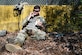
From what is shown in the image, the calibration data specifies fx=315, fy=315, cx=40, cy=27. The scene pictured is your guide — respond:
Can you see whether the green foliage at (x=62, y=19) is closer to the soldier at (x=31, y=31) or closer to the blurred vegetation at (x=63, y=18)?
the blurred vegetation at (x=63, y=18)

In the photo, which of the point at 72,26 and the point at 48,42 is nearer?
the point at 48,42

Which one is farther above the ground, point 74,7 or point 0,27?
point 74,7

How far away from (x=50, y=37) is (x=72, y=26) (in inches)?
42.1

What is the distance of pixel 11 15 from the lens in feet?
38.0

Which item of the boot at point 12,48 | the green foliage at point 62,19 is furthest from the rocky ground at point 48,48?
the green foliage at point 62,19

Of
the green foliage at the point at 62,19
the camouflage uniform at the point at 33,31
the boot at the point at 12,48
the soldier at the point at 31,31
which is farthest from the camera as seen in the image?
the green foliage at the point at 62,19

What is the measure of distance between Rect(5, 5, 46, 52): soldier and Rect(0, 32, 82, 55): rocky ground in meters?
0.14

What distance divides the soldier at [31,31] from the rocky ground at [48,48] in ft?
0.45

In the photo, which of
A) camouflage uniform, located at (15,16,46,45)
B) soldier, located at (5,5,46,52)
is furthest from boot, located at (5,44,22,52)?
camouflage uniform, located at (15,16,46,45)

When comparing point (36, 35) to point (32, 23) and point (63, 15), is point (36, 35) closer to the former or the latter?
point (32, 23)

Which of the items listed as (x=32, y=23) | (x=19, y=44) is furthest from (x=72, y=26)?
(x=19, y=44)

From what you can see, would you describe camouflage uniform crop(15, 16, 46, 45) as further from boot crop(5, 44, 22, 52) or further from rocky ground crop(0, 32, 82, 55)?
boot crop(5, 44, 22, 52)

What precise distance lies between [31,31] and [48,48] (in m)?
0.89

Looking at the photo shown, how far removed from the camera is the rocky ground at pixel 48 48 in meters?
8.36
